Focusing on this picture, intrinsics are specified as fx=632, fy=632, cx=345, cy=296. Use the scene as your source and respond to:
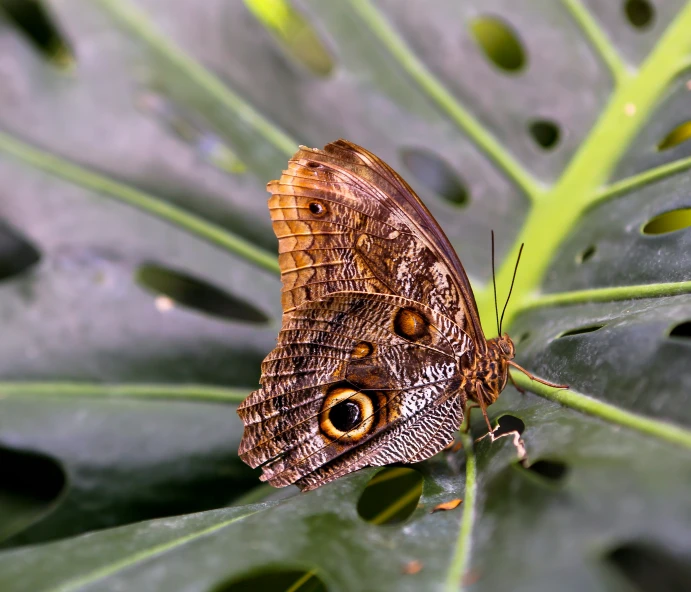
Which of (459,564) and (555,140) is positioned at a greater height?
(555,140)

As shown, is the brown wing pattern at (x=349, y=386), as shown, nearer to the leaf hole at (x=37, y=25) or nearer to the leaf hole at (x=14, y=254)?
the leaf hole at (x=14, y=254)

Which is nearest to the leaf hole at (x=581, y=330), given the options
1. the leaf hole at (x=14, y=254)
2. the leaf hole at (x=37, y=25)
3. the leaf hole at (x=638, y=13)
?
the leaf hole at (x=638, y=13)

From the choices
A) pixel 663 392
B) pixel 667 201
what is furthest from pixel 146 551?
pixel 667 201

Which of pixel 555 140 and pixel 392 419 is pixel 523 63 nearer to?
pixel 555 140

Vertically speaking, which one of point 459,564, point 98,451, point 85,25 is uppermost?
point 85,25

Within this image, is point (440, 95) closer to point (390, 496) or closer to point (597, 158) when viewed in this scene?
point (597, 158)

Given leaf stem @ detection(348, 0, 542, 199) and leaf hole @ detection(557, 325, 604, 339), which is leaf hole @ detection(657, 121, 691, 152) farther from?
leaf hole @ detection(557, 325, 604, 339)

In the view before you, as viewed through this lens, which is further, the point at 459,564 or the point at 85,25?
the point at 85,25
